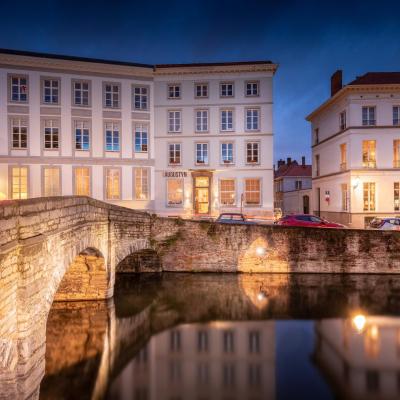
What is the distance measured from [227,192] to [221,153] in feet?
9.56

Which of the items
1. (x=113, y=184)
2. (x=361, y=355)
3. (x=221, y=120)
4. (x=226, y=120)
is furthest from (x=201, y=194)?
(x=361, y=355)

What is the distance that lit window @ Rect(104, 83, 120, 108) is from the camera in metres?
Answer: 27.5

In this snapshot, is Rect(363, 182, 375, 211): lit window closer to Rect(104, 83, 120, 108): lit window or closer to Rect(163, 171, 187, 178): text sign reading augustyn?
Rect(163, 171, 187, 178): text sign reading augustyn

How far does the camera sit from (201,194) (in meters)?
28.4

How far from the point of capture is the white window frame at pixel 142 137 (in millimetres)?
27875

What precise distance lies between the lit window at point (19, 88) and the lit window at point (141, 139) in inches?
311

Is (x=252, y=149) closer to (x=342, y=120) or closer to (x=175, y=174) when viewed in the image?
(x=175, y=174)

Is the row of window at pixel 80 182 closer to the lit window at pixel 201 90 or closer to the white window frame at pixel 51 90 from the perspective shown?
the white window frame at pixel 51 90

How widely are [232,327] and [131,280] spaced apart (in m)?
7.67

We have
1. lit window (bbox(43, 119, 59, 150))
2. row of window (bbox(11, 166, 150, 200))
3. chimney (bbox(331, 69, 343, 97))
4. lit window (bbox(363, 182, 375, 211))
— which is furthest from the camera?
chimney (bbox(331, 69, 343, 97))

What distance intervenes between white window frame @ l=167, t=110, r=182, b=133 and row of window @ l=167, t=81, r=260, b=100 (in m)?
1.10

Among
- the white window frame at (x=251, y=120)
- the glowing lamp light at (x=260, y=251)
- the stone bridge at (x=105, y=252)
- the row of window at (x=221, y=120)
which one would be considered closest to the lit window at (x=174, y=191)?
the row of window at (x=221, y=120)

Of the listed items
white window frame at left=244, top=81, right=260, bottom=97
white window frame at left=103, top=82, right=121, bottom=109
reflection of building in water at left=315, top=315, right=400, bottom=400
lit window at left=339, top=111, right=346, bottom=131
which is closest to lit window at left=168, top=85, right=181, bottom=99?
white window frame at left=103, top=82, right=121, bottom=109

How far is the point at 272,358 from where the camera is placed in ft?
39.8
